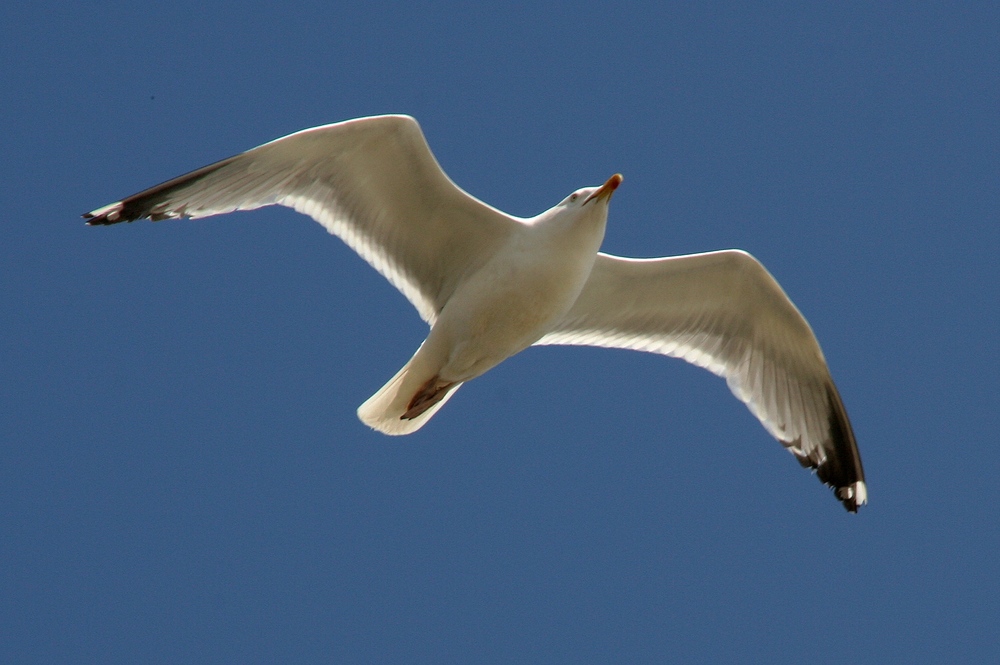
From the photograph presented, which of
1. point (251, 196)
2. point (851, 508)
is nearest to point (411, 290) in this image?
point (251, 196)

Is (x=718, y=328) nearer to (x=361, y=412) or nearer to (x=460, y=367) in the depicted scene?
(x=460, y=367)

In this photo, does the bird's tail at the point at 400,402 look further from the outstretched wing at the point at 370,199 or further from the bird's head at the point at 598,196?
the bird's head at the point at 598,196

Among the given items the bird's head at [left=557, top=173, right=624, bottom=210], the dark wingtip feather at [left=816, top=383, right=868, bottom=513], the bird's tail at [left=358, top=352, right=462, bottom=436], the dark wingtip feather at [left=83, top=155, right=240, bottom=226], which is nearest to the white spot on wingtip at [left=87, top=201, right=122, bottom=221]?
the dark wingtip feather at [left=83, top=155, right=240, bottom=226]

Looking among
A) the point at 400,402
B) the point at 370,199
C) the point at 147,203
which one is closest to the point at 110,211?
the point at 147,203

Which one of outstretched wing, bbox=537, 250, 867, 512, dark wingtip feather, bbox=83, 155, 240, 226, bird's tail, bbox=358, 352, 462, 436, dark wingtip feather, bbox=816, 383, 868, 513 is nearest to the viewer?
dark wingtip feather, bbox=83, 155, 240, 226

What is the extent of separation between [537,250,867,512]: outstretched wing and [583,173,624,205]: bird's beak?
74cm

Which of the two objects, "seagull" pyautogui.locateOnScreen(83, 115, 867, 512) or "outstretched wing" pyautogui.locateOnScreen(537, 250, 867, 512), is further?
"outstretched wing" pyautogui.locateOnScreen(537, 250, 867, 512)

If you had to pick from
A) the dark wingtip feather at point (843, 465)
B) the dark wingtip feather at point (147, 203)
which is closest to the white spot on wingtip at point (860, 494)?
the dark wingtip feather at point (843, 465)

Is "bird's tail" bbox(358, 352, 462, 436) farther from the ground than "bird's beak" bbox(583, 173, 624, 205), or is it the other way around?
"bird's beak" bbox(583, 173, 624, 205)

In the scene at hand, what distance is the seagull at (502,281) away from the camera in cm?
643

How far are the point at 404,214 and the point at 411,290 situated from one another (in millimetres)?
446

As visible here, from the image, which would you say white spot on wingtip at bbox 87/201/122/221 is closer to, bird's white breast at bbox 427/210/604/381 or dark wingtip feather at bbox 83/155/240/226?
dark wingtip feather at bbox 83/155/240/226

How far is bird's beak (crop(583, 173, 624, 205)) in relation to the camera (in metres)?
6.41

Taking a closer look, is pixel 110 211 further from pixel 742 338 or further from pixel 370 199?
pixel 742 338
